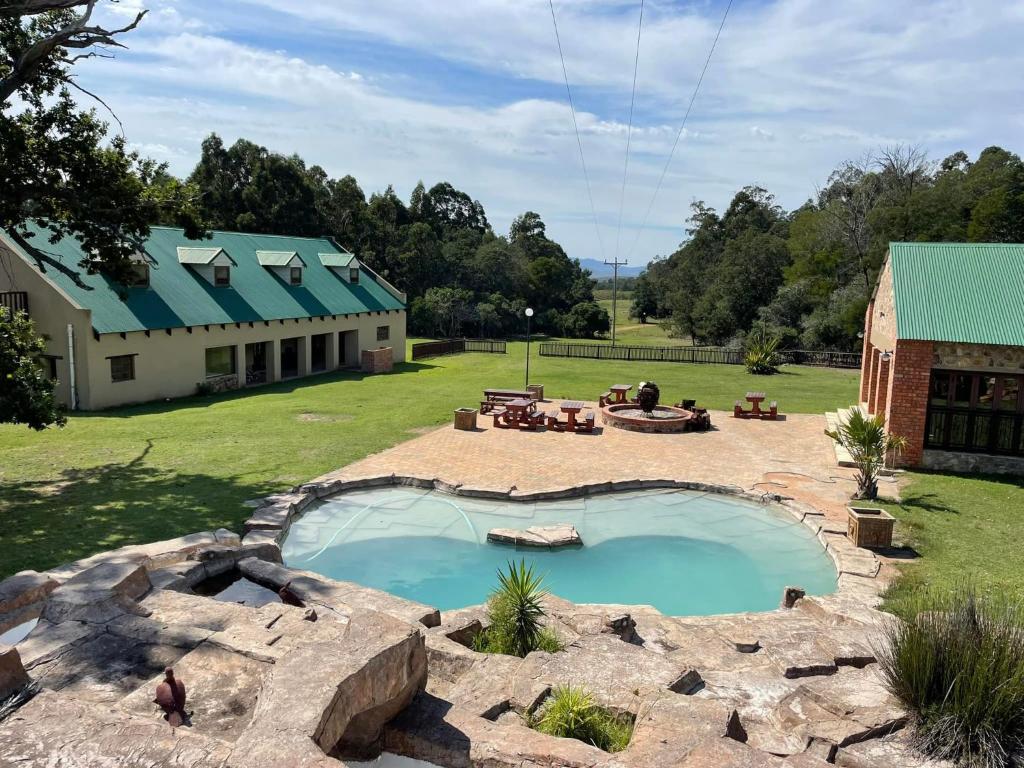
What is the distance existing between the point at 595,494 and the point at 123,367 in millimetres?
16959

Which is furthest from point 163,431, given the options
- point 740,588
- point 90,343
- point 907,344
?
point 907,344

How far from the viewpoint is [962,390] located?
16.1 meters

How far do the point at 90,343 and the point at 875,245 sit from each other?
41722 millimetres

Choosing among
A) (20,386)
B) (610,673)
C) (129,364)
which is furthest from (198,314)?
(610,673)

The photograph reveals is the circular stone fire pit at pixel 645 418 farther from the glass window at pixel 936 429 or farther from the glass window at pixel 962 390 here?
the glass window at pixel 962 390

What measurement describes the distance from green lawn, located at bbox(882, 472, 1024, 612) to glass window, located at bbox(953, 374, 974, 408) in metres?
1.68

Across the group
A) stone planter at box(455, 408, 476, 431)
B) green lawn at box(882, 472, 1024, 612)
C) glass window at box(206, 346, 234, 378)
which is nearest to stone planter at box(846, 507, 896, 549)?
green lawn at box(882, 472, 1024, 612)

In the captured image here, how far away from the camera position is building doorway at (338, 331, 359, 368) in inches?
1335

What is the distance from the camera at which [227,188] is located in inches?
1983

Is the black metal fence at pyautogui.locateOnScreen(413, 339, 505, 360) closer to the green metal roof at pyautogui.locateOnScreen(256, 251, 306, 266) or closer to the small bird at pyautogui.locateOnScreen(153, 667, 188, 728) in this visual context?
the green metal roof at pyautogui.locateOnScreen(256, 251, 306, 266)

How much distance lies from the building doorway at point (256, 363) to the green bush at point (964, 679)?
26.4m

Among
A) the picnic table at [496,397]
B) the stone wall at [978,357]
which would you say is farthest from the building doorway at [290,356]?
the stone wall at [978,357]

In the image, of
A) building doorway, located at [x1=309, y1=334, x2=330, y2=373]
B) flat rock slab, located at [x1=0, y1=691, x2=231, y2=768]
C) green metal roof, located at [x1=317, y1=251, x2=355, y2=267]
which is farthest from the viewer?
green metal roof, located at [x1=317, y1=251, x2=355, y2=267]

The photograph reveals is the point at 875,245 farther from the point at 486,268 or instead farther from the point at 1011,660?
the point at 1011,660
